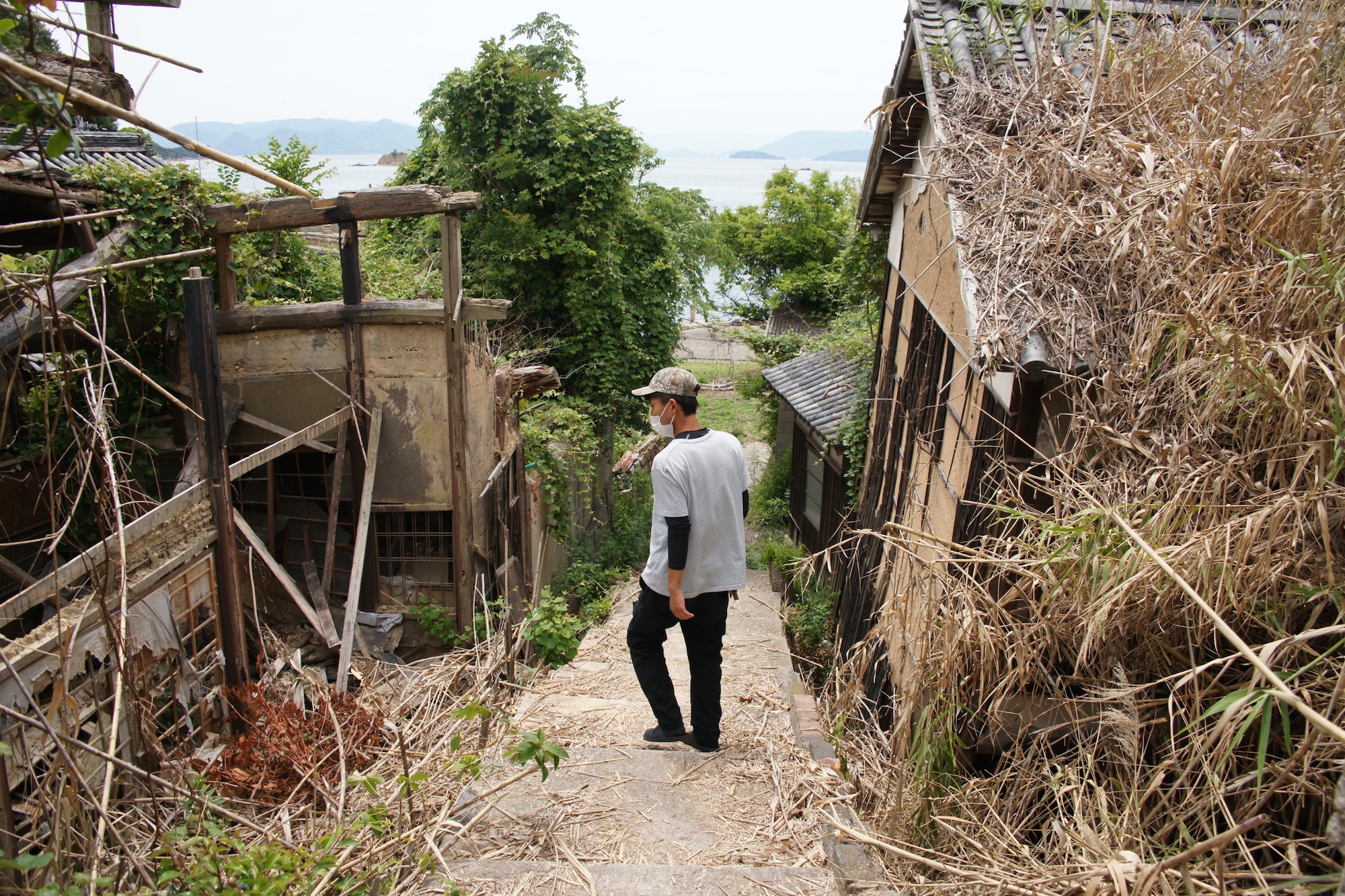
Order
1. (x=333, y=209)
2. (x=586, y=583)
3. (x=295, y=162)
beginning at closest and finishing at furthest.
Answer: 1. (x=333, y=209)
2. (x=295, y=162)
3. (x=586, y=583)

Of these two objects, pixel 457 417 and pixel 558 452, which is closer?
pixel 457 417

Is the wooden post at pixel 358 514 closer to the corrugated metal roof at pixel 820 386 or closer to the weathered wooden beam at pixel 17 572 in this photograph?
the weathered wooden beam at pixel 17 572

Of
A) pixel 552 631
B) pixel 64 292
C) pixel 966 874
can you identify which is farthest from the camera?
pixel 552 631

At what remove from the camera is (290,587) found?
6.39 m

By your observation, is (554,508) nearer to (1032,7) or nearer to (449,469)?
(449,469)

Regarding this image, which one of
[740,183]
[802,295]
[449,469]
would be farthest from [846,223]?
[740,183]

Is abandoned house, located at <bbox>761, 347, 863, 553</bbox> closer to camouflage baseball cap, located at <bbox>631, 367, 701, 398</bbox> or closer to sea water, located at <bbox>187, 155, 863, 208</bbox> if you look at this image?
camouflage baseball cap, located at <bbox>631, 367, 701, 398</bbox>

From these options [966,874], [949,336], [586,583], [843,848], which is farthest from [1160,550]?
[586,583]

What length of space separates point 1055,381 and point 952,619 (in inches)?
47.2

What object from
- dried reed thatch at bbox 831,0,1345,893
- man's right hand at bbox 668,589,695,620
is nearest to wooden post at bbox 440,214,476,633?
man's right hand at bbox 668,589,695,620

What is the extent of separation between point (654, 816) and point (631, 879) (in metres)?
0.60

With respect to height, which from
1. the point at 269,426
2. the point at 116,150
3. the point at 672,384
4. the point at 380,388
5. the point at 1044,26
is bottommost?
the point at 269,426

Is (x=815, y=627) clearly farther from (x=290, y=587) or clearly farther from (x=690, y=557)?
(x=290, y=587)

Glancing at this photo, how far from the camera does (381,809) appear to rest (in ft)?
10.1
